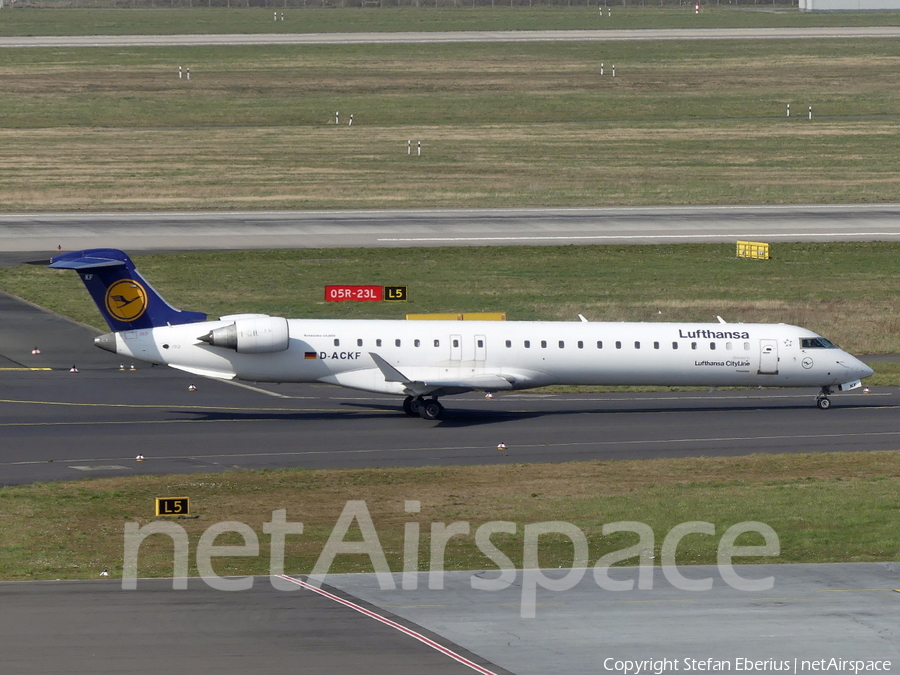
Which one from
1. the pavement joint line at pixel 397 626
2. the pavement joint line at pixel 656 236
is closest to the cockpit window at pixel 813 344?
the pavement joint line at pixel 397 626

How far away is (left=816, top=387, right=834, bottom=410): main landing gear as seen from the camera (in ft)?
143

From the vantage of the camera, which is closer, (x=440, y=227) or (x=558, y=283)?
(x=558, y=283)

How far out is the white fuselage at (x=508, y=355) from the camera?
40625 millimetres

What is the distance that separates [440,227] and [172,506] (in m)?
43.2

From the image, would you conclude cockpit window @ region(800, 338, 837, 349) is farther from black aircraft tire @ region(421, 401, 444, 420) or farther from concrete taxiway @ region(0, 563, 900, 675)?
concrete taxiway @ region(0, 563, 900, 675)

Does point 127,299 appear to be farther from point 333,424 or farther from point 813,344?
point 813,344

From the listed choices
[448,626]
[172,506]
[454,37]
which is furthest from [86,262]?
[454,37]

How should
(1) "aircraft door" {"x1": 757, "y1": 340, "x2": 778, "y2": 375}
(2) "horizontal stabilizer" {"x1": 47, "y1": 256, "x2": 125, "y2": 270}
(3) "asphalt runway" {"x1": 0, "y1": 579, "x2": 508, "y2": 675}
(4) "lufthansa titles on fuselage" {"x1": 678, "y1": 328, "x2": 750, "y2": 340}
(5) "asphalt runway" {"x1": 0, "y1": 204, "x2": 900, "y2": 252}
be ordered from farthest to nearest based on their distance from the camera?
1. (5) "asphalt runway" {"x1": 0, "y1": 204, "x2": 900, "y2": 252}
2. (1) "aircraft door" {"x1": 757, "y1": 340, "x2": 778, "y2": 375}
3. (4) "lufthansa titles on fuselage" {"x1": 678, "y1": 328, "x2": 750, "y2": 340}
4. (2) "horizontal stabilizer" {"x1": 47, "y1": 256, "x2": 125, "y2": 270}
5. (3) "asphalt runway" {"x1": 0, "y1": 579, "x2": 508, "y2": 675}

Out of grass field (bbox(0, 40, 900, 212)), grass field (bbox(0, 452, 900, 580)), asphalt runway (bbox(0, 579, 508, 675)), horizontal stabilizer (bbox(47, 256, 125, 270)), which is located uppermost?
grass field (bbox(0, 40, 900, 212))

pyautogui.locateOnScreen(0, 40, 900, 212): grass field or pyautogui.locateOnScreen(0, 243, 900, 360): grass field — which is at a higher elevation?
pyautogui.locateOnScreen(0, 40, 900, 212): grass field

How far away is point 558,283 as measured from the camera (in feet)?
192

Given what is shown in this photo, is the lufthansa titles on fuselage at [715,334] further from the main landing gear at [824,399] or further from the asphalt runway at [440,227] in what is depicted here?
the asphalt runway at [440,227]

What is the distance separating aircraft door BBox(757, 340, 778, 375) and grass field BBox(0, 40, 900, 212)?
36.3 m

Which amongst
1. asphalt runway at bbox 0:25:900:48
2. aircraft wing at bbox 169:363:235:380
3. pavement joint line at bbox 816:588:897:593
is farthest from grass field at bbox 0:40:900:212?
pavement joint line at bbox 816:588:897:593
